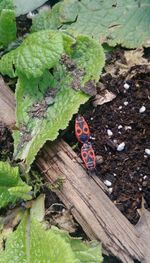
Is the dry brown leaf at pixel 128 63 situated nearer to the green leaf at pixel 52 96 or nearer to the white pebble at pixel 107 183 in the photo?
the green leaf at pixel 52 96

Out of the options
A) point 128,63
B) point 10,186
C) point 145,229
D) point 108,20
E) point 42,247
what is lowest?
point 145,229

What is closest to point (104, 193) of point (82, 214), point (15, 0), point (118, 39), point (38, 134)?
point (82, 214)

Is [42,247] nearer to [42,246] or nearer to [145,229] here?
[42,246]

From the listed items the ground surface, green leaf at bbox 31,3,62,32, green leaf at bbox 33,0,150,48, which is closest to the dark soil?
the ground surface

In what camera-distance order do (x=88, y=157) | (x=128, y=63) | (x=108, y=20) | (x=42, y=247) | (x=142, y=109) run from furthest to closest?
1. (x=108, y=20)
2. (x=128, y=63)
3. (x=142, y=109)
4. (x=88, y=157)
5. (x=42, y=247)

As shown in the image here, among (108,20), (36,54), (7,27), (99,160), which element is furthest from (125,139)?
(7,27)

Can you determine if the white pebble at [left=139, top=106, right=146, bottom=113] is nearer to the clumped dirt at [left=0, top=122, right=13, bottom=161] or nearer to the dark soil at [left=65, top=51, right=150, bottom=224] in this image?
the dark soil at [left=65, top=51, right=150, bottom=224]

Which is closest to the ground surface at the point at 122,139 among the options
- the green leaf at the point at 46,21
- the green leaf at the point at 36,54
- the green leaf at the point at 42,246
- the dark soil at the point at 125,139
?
the dark soil at the point at 125,139
